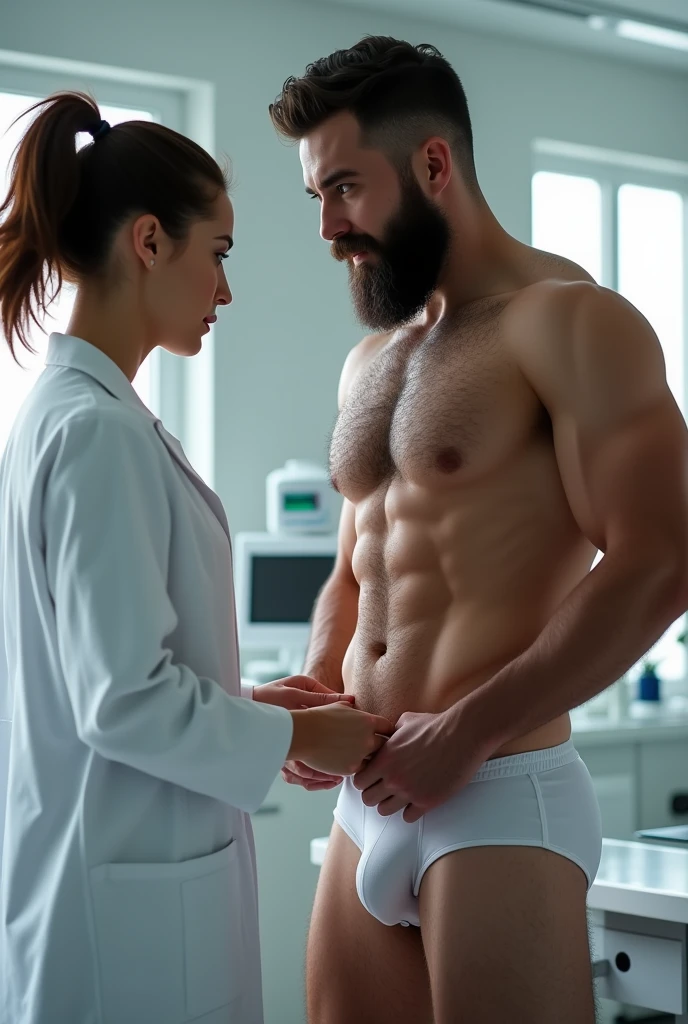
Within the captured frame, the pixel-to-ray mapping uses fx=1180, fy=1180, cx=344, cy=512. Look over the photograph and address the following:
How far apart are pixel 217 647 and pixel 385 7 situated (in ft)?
9.34

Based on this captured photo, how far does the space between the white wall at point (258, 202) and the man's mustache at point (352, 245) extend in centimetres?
170

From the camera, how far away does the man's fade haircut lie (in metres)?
1.64

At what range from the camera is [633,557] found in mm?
1347

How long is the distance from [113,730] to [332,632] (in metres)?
0.72

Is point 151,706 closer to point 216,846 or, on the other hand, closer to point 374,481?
point 216,846

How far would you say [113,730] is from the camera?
3.75 feet

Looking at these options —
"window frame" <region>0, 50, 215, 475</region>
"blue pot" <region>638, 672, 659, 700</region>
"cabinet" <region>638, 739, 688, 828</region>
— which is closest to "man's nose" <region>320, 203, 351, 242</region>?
"window frame" <region>0, 50, 215, 475</region>

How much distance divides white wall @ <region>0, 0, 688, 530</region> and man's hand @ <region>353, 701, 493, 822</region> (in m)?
2.00

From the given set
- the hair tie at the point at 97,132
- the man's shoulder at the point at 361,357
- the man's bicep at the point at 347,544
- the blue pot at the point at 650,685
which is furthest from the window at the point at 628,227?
the hair tie at the point at 97,132

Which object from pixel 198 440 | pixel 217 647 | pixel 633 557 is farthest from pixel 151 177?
pixel 198 440

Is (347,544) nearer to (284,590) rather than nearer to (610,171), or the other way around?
(284,590)

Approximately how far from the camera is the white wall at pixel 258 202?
3.22 meters

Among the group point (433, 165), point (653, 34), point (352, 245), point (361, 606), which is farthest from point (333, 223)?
point (653, 34)

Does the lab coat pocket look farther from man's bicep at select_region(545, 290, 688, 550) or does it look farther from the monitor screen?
the monitor screen
